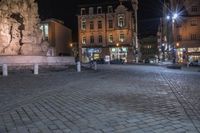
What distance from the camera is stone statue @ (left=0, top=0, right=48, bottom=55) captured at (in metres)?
29.0

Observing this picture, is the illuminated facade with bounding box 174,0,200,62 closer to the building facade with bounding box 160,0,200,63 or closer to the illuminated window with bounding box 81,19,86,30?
the building facade with bounding box 160,0,200,63

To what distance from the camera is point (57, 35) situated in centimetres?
8025

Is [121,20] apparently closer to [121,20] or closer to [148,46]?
[121,20]

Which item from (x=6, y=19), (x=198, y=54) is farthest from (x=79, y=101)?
(x=198, y=54)

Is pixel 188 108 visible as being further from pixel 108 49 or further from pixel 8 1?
pixel 108 49

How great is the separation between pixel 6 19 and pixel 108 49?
169 ft

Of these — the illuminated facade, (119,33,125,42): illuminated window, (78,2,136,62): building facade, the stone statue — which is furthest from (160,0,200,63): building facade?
the stone statue

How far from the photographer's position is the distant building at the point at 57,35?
249ft

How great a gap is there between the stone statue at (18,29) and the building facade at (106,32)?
48.1 metres

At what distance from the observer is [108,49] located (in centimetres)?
7988

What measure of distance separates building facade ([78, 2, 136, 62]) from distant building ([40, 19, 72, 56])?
5271 millimetres

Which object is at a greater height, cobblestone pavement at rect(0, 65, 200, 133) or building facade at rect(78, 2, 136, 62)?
building facade at rect(78, 2, 136, 62)

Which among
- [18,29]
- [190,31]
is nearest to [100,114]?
[18,29]

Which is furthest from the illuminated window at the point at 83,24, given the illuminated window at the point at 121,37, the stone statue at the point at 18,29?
the stone statue at the point at 18,29
